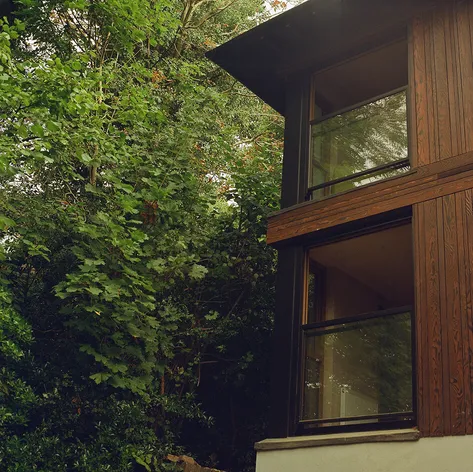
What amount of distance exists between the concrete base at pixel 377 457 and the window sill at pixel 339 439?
0.02 m

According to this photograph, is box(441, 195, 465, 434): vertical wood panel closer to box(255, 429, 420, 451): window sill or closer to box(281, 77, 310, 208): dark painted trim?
box(255, 429, 420, 451): window sill

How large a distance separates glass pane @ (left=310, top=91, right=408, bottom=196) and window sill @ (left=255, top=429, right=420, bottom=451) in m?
2.92

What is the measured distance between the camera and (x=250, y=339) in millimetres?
10930

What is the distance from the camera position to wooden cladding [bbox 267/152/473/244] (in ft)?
22.8

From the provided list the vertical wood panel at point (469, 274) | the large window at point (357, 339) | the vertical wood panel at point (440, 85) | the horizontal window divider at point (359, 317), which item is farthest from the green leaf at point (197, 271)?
the vertical wood panel at point (469, 274)

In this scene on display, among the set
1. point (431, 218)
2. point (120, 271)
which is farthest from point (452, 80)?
point (120, 271)

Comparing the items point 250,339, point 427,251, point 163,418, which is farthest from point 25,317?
point 427,251

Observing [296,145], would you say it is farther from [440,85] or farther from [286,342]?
[286,342]

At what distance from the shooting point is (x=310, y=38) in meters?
8.97

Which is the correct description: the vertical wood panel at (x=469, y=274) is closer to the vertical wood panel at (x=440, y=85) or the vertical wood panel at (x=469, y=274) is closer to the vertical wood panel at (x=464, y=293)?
the vertical wood panel at (x=464, y=293)

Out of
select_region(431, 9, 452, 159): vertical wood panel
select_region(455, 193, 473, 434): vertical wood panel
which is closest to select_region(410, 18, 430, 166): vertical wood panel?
select_region(431, 9, 452, 159): vertical wood panel

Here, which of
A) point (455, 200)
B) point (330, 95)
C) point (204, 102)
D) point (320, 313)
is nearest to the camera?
point (455, 200)

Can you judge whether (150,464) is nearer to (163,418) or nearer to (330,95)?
(163,418)

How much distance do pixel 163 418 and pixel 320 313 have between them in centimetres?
353
